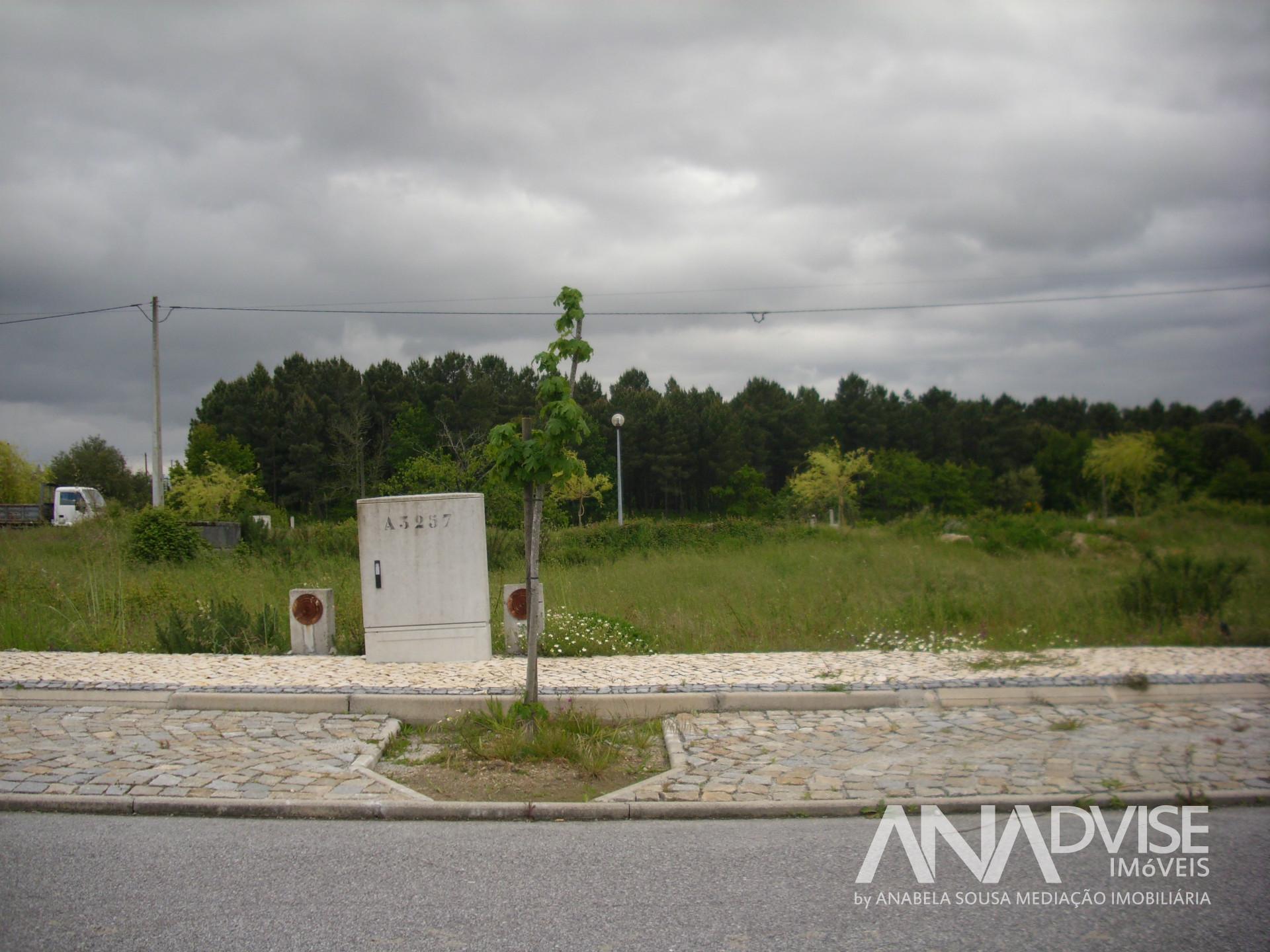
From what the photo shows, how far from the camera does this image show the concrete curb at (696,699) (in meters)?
8.02

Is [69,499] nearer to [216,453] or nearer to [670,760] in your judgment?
[216,453]

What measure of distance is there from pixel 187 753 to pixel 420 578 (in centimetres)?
357

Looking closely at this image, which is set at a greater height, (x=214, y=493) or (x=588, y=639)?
(x=214, y=493)

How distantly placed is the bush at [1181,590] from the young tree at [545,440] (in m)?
9.30

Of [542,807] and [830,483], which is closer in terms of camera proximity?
[542,807]

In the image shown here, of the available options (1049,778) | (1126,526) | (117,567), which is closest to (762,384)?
(1126,526)

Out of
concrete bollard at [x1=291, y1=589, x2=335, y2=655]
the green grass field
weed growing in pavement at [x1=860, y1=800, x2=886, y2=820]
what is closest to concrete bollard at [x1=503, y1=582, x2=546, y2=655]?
the green grass field

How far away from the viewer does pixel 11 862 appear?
190 inches

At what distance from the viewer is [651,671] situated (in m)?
9.37

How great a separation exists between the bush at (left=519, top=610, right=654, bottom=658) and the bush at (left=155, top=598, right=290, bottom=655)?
3461 mm

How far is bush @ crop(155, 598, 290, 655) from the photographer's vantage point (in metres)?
11.2

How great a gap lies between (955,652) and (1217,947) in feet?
22.0

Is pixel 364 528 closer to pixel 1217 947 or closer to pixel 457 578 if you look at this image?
pixel 457 578

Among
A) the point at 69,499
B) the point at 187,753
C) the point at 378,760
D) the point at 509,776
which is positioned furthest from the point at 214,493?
the point at 509,776
